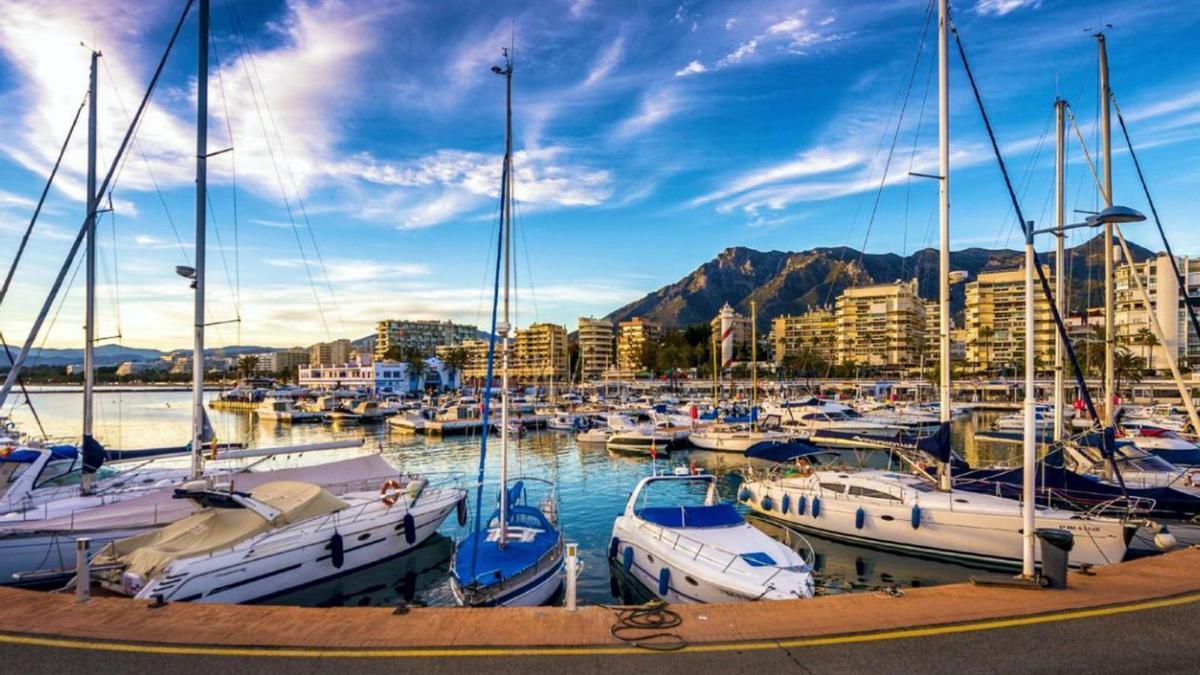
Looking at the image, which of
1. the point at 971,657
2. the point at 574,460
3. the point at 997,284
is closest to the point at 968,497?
the point at 971,657

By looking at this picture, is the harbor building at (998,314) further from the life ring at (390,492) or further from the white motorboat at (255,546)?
the white motorboat at (255,546)

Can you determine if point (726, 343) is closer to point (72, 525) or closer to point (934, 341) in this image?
point (934, 341)

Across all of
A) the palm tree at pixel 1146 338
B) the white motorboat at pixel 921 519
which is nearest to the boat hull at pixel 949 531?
the white motorboat at pixel 921 519

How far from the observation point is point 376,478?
Answer: 24.2 m

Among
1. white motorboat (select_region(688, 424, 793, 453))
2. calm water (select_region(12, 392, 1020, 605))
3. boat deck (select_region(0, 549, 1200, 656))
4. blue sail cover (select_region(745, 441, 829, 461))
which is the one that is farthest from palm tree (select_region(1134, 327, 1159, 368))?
boat deck (select_region(0, 549, 1200, 656))

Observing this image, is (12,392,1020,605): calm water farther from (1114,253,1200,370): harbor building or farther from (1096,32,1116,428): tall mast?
(1114,253,1200,370): harbor building

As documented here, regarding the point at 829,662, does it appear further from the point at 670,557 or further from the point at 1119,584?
the point at 670,557

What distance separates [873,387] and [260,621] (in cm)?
12404

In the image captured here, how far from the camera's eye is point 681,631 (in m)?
8.07

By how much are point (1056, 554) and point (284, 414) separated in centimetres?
9052

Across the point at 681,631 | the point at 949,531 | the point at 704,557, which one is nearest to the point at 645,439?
the point at 949,531

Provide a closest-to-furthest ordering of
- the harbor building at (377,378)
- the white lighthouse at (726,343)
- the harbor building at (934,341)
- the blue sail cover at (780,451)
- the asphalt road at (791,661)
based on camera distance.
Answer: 1. the asphalt road at (791,661)
2. the blue sail cover at (780,451)
3. the white lighthouse at (726,343)
4. the harbor building at (377,378)
5. the harbor building at (934,341)

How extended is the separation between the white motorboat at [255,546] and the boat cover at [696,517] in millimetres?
8042

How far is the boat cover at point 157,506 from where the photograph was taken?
1647cm
